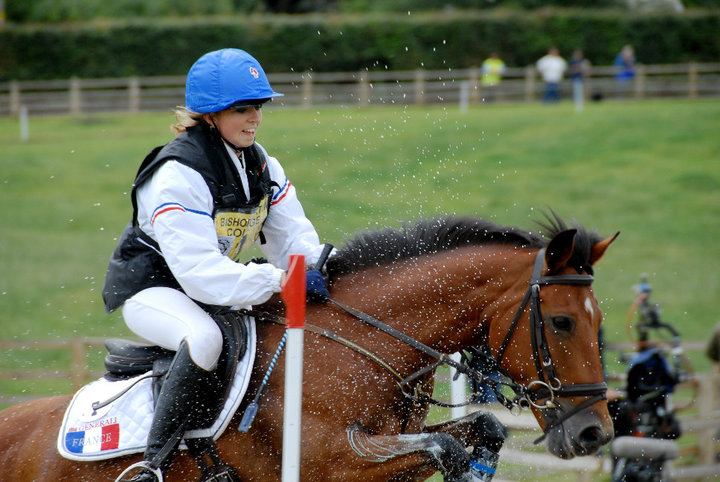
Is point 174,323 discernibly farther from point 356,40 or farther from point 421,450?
point 356,40

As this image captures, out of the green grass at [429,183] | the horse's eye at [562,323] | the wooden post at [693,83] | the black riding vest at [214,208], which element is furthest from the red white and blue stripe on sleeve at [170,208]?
the wooden post at [693,83]

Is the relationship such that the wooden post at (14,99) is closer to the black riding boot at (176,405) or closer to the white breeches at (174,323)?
the white breeches at (174,323)

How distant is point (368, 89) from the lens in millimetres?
25797

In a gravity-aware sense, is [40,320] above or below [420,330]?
below

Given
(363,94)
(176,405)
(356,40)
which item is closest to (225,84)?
(176,405)

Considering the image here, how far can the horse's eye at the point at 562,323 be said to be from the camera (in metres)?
3.32

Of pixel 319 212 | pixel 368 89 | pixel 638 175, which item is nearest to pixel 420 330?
pixel 319 212

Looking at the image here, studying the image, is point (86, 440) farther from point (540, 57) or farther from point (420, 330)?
point (540, 57)

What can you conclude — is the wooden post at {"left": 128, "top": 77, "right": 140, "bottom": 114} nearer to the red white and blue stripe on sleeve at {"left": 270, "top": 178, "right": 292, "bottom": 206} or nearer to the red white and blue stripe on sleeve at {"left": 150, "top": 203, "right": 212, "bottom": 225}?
the red white and blue stripe on sleeve at {"left": 270, "top": 178, "right": 292, "bottom": 206}

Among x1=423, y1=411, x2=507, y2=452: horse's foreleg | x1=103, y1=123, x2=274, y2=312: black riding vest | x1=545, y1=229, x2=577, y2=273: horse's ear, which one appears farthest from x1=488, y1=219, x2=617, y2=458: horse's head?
x1=103, y1=123, x2=274, y2=312: black riding vest

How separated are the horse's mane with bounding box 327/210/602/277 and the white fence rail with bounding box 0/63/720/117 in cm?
2244

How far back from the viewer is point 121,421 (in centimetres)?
357

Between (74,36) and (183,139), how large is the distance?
28.1 m

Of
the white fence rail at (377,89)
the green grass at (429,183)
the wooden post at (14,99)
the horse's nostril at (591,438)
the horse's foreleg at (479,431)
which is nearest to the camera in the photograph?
the horse's nostril at (591,438)
